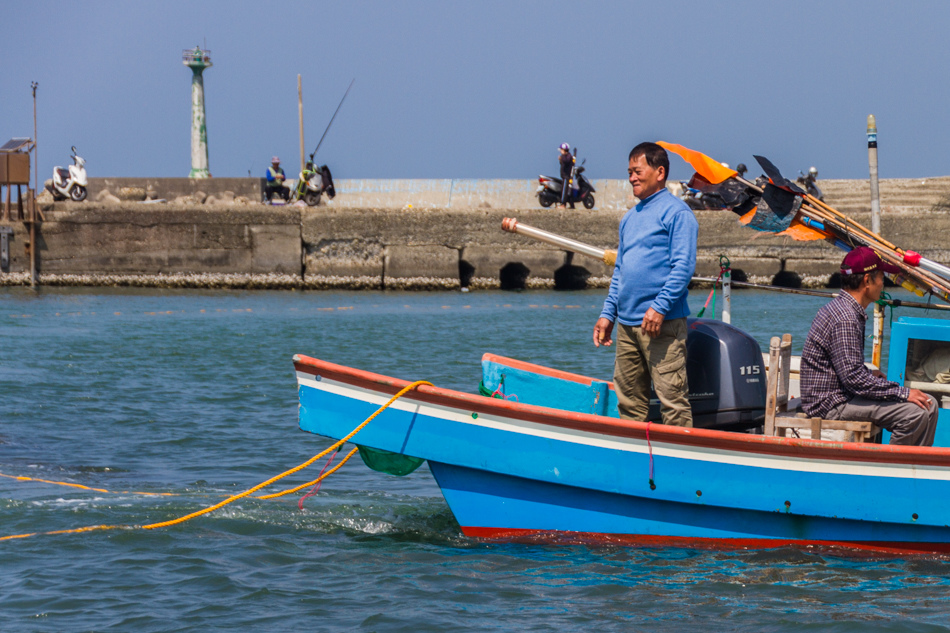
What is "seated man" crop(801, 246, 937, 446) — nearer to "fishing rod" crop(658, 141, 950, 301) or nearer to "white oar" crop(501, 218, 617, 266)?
"fishing rod" crop(658, 141, 950, 301)

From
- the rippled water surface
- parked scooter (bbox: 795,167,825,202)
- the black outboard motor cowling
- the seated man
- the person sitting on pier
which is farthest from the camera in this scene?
the person sitting on pier

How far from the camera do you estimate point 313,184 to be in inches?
971

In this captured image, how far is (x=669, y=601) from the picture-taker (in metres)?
4.52

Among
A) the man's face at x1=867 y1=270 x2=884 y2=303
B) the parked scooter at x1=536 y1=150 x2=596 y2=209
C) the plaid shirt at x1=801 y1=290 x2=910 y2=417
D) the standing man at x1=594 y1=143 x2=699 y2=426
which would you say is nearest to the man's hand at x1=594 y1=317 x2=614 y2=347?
the standing man at x1=594 y1=143 x2=699 y2=426

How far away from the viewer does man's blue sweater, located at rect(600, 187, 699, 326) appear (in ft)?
15.4

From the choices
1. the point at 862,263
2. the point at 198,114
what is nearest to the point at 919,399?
the point at 862,263

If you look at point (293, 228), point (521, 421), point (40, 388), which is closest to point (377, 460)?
point (521, 421)

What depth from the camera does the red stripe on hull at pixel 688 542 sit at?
4.98 meters

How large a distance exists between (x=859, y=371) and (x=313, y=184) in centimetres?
2080

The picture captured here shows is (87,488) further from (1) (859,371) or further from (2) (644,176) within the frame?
(1) (859,371)

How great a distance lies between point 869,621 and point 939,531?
87 cm

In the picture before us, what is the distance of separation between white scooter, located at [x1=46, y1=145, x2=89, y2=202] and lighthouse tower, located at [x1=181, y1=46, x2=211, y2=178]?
39.8 ft

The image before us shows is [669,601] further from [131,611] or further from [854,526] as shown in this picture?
[131,611]

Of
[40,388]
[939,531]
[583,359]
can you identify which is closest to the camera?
[939,531]
